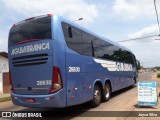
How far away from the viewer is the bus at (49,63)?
8312 mm

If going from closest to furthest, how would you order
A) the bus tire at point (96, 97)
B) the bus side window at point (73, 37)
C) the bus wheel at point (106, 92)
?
the bus side window at point (73, 37) → the bus tire at point (96, 97) → the bus wheel at point (106, 92)

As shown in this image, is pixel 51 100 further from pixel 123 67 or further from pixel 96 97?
pixel 123 67

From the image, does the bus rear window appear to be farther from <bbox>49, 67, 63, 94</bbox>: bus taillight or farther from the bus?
<bbox>49, 67, 63, 94</bbox>: bus taillight

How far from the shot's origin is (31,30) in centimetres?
899

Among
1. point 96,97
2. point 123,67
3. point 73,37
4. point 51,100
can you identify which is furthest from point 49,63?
point 123,67

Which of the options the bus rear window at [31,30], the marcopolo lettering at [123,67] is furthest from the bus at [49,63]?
the marcopolo lettering at [123,67]

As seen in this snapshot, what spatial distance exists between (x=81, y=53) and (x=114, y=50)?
5.94 m

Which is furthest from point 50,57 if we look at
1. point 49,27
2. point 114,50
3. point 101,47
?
point 114,50

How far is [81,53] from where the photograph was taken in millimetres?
9977

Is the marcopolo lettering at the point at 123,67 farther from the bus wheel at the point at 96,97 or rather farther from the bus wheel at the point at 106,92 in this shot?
the bus wheel at the point at 96,97

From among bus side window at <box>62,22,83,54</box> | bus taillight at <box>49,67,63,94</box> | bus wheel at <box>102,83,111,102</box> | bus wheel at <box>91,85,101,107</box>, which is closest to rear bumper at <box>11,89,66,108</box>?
bus taillight at <box>49,67,63,94</box>

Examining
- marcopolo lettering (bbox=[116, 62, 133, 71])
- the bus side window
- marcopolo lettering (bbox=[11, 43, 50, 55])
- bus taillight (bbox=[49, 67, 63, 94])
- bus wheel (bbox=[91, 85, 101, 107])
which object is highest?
the bus side window

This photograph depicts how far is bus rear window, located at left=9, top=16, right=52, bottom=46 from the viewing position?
866cm

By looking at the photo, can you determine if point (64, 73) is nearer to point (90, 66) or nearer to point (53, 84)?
point (53, 84)
